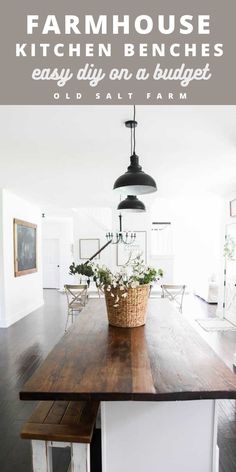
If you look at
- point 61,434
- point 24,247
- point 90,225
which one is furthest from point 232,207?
point 61,434

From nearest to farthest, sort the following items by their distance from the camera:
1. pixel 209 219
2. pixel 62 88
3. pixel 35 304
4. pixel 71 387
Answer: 1. pixel 71 387
2. pixel 62 88
3. pixel 35 304
4. pixel 209 219

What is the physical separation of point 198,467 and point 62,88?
2.42 m

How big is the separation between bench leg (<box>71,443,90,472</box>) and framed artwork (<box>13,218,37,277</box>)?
4.36m

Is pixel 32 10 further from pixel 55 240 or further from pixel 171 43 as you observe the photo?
pixel 55 240

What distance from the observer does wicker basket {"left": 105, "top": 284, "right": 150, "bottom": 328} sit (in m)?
1.95

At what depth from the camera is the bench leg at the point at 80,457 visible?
1.36 meters

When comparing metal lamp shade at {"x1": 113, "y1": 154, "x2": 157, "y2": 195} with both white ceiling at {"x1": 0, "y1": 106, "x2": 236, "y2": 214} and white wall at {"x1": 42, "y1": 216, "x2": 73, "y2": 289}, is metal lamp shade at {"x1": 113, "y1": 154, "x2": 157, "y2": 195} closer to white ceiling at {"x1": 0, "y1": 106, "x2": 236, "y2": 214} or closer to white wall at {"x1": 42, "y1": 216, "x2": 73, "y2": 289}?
white ceiling at {"x1": 0, "y1": 106, "x2": 236, "y2": 214}

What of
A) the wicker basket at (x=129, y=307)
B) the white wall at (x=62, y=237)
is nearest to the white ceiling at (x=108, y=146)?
the wicker basket at (x=129, y=307)

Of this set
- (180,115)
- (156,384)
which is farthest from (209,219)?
(156,384)

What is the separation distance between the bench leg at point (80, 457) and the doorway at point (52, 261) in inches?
335

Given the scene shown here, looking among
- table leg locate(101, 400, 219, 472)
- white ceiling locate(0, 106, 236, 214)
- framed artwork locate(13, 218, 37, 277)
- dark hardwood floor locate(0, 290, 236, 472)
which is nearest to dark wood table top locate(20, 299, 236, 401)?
table leg locate(101, 400, 219, 472)

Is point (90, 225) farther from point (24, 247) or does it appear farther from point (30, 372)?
point (30, 372)

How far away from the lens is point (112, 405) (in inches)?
53.9

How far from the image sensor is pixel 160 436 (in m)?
1.39
